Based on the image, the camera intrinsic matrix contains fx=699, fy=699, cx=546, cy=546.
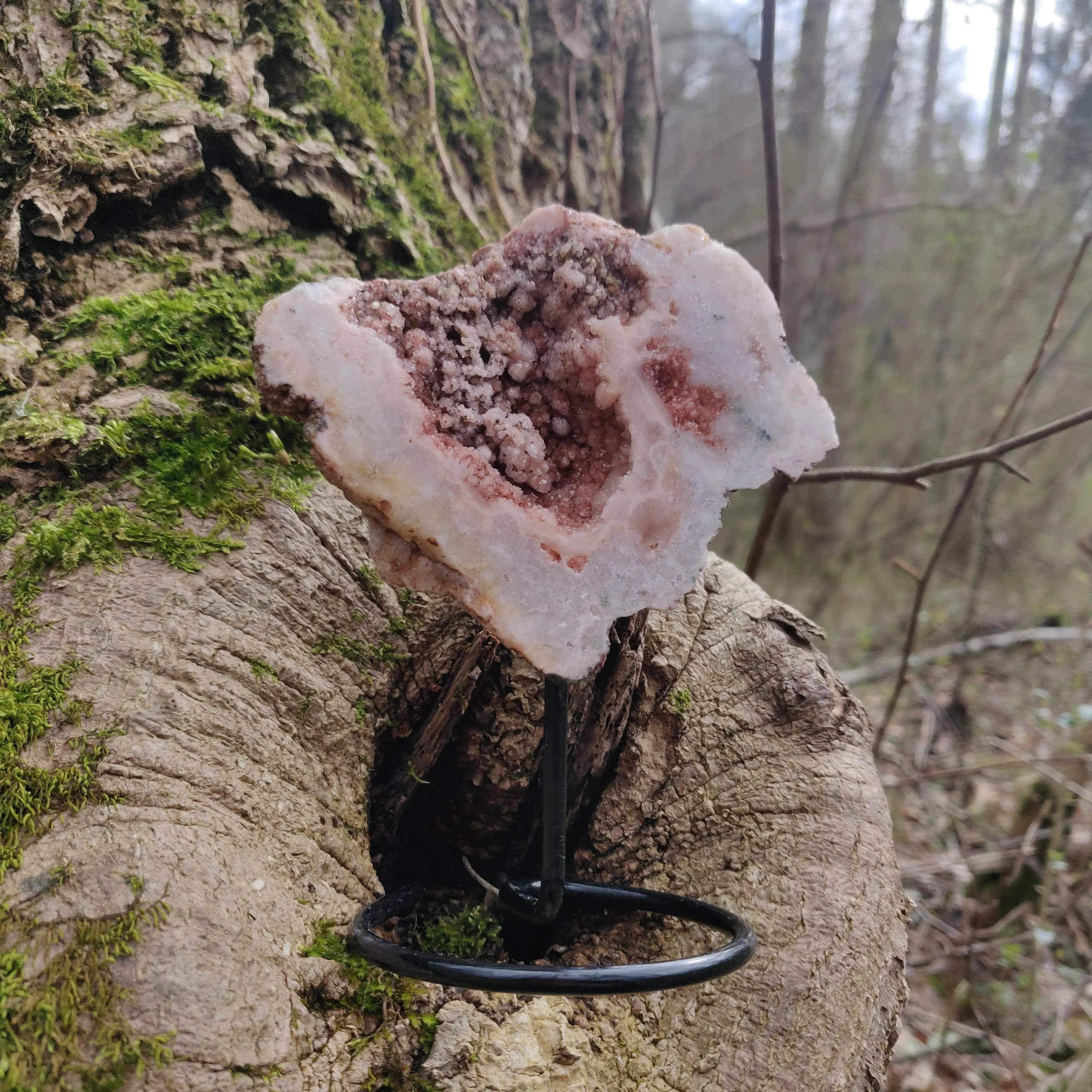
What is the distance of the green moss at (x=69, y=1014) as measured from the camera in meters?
0.65

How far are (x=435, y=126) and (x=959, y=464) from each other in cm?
146

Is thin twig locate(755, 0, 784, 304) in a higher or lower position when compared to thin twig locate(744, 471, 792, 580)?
higher

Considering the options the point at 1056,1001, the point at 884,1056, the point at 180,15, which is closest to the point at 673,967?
the point at 884,1056

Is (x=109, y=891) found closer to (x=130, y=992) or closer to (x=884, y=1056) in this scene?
(x=130, y=992)

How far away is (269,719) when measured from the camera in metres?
0.94

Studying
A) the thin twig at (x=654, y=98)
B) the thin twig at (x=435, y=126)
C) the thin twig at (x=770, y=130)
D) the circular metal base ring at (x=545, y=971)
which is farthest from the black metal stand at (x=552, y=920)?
the thin twig at (x=654, y=98)

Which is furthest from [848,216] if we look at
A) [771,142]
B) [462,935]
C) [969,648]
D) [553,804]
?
[462,935]

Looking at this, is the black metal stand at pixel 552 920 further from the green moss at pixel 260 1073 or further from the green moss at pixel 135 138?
the green moss at pixel 135 138

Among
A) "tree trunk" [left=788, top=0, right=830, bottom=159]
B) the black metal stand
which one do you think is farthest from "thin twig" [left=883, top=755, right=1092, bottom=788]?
"tree trunk" [left=788, top=0, right=830, bottom=159]

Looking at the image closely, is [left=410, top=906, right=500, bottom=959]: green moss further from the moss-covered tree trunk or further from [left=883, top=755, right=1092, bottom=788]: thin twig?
[left=883, top=755, right=1092, bottom=788]: thin twig

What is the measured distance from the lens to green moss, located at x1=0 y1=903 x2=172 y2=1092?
25.7 inches

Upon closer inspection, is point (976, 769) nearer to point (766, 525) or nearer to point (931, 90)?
point (766, 525)

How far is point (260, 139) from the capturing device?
128 cm

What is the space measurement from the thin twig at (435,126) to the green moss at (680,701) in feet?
4.05
